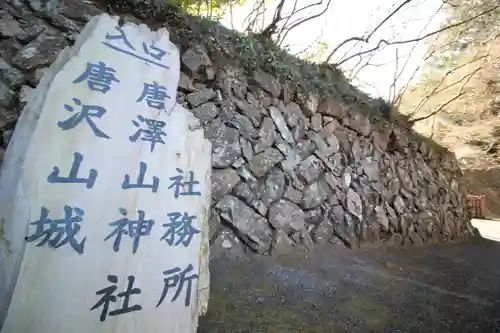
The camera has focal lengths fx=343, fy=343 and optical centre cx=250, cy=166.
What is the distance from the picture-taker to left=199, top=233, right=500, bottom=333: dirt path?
185 cm

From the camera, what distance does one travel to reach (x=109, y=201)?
1035 mm

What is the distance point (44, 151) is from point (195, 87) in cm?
212

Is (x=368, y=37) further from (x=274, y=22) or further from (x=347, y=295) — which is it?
(x=347, y=295)

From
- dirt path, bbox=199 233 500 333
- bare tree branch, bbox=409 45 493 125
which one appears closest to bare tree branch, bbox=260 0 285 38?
dirt path, bbox=199 233 500 333

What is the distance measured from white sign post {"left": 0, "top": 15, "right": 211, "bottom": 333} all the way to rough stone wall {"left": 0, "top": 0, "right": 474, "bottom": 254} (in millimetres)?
1294

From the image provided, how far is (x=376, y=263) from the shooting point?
337 cm

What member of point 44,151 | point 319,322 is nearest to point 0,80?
point 44,151

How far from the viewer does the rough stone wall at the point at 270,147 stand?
2.23m

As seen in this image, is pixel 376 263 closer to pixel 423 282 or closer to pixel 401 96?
pixel 423 282

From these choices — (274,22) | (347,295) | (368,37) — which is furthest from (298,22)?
(347,295)

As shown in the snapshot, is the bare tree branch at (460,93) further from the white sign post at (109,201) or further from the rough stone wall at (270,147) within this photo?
the white sign post at (109,201)

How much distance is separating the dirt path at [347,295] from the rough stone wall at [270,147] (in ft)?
1.20

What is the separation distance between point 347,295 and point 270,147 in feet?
5.20

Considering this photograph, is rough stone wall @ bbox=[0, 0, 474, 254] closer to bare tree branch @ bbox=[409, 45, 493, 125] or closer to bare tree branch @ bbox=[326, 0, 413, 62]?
bare tree branch @ bbox=[326, 0, 413, 62]
